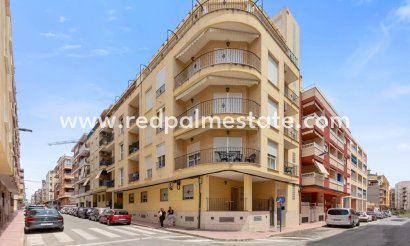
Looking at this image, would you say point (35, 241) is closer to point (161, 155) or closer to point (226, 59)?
point (161, 155)

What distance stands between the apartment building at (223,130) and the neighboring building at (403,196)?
183150 millimetres

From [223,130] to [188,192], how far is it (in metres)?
5.24

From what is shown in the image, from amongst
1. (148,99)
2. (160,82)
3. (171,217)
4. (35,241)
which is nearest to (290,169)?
(171,217)

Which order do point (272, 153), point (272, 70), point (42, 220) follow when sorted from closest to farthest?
point (42, 220)
point (272, 153)
point (272, 70)

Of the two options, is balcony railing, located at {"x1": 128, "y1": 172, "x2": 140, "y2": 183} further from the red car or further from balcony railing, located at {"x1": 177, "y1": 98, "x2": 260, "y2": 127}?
balcony railing, located at {"x1": 177, "y1": 98, "x2": 260, "y2": 127}

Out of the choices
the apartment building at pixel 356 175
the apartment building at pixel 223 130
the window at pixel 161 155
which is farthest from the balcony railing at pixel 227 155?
the apartment building at pixel 356 175

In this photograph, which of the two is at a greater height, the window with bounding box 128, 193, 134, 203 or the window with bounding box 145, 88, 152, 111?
the window with bounding box 145, 88, 152, 111

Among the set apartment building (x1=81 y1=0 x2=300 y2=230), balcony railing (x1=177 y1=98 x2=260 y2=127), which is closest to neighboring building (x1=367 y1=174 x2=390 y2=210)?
apartment building (x1=81 y1=0 x2=300 y2=230)

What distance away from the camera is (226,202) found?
79.3 ft

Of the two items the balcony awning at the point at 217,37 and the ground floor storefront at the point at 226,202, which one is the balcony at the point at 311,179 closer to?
the ground floor storefront at the point at 226,202

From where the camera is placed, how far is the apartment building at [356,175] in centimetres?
5328

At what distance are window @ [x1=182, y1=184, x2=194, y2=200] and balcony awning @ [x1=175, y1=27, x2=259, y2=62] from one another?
9.63m

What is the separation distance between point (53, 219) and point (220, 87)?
42.6 feet

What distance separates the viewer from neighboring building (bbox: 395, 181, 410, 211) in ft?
603
